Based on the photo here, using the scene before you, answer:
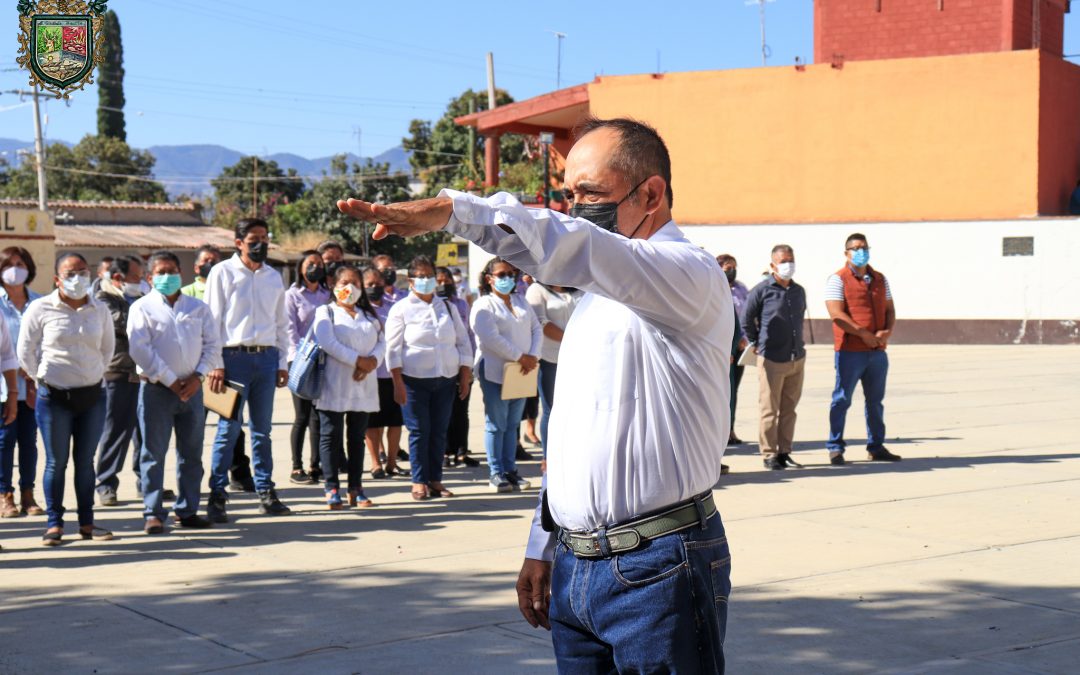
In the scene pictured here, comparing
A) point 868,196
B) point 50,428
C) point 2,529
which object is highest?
point 868,196

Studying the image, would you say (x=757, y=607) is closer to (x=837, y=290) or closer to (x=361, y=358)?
(x=361, y=358)

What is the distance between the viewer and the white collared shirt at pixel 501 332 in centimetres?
1067

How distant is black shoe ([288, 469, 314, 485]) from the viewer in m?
11.2

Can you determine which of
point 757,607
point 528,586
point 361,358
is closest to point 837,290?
point 361,358

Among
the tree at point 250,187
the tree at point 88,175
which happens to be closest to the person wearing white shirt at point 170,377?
the tree at point 88,175

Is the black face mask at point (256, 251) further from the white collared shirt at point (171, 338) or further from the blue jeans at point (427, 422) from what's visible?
the blue jeans at point (427, 422)

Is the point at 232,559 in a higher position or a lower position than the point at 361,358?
lower

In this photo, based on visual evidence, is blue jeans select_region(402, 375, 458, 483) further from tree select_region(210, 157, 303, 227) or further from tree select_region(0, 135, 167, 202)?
tree select_region(210, 157, 303, 227)

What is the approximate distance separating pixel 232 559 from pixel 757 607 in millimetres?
3296

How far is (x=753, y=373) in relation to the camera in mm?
21797

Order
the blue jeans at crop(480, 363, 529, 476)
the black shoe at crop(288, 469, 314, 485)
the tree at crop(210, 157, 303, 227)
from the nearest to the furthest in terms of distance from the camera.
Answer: the blue jeans at crop(480, 363, 529, 476) → the black shoe at crop(288, 469, 314, 485) → the tree at crop(210, 157, 303, 227)

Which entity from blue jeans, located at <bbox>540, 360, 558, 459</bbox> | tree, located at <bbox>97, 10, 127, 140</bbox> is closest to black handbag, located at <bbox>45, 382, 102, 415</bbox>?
blue jeans, located at <bbox>540, 360, 558, 459</bbox>

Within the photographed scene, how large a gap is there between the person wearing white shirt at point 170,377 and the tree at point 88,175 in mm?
59438

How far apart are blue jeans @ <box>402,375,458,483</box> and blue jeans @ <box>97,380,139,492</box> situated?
2.14 metres
